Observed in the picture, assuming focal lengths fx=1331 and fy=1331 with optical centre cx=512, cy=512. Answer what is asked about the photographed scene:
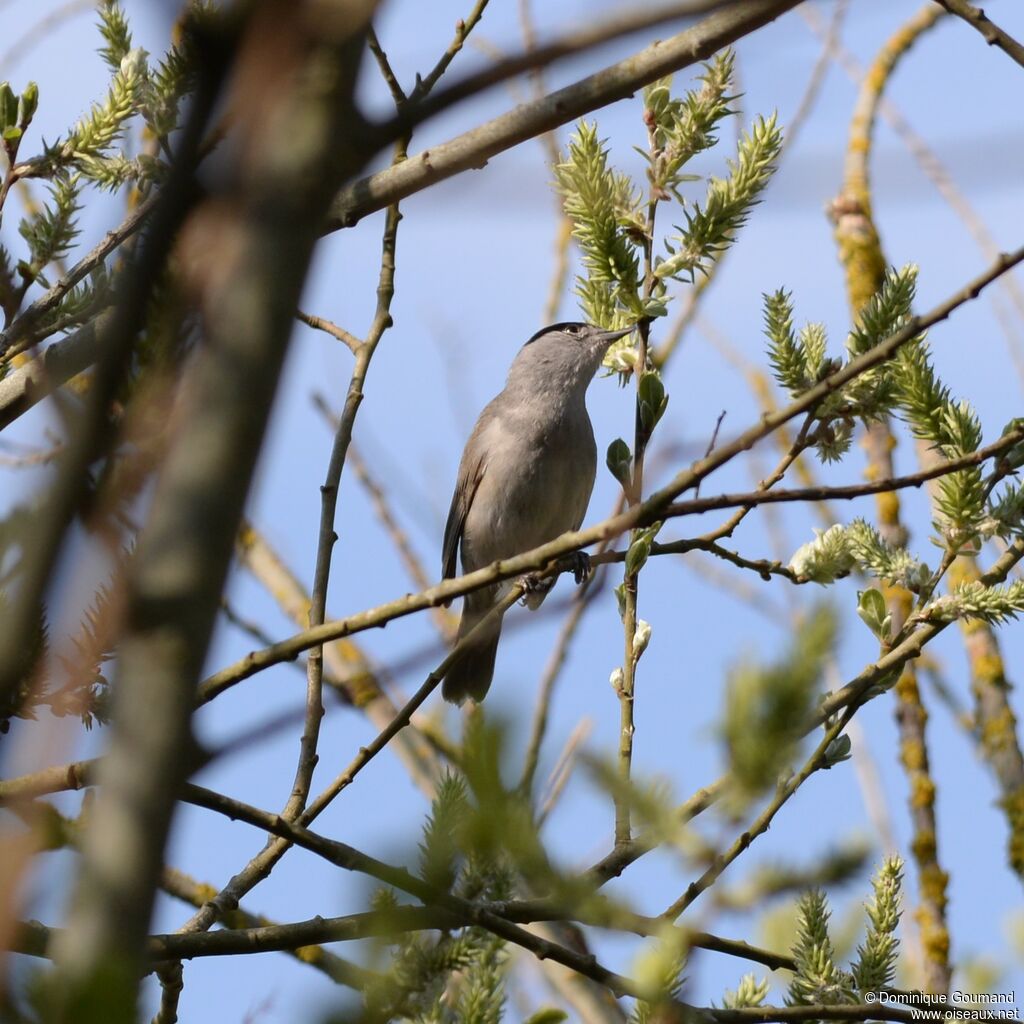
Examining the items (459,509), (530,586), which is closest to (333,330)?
(530,586)

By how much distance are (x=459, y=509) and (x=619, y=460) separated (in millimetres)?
4249

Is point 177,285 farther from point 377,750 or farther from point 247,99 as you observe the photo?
point 377,750

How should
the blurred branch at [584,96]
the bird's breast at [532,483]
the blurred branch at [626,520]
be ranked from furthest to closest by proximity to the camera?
the bird's breast at [532,483] < the blurred branch at [584,96] < the blurred branch at [626,520]

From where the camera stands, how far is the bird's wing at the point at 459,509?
7.11 m

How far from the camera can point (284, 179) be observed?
971mm

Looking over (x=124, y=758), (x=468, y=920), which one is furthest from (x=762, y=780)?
(x=468, y=920)

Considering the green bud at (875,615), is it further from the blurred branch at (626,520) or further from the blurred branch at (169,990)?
the blurred branch at (169,990)

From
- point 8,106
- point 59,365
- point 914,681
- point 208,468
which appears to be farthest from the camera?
point 914,681

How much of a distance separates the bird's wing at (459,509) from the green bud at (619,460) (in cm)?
402

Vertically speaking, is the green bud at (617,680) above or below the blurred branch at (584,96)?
below

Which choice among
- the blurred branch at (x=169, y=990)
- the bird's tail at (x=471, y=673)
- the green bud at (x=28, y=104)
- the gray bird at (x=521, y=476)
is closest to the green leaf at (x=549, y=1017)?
the blurred branch at (x=169, y=990)

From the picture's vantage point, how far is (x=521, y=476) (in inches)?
267

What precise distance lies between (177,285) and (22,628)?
0.87ft

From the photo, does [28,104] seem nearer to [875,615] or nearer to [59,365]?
[59,365]
